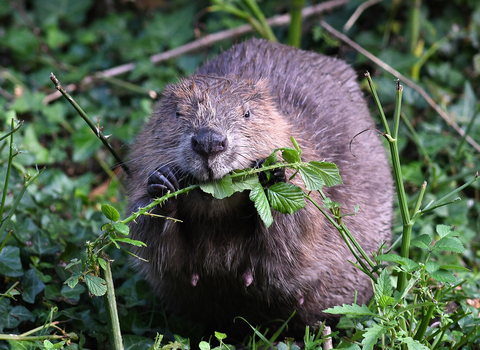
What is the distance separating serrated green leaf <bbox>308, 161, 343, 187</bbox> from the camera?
8.34 feet

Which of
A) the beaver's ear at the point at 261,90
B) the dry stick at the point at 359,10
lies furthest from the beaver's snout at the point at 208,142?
the dry stick at the point at 359,10

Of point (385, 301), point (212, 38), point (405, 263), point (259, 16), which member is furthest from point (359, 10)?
point (385, 301)

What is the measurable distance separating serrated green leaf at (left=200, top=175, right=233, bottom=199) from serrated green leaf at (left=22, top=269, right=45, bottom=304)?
1195mm

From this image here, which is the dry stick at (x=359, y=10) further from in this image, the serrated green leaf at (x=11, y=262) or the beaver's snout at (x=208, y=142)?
the serrated green leaf at (x=11, y=262)

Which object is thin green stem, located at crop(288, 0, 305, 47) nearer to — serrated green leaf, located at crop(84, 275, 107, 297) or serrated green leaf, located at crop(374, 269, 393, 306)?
serrated green leaf, located at crop(374, 269, 393, 306)

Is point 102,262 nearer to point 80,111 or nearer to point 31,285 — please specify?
point 80,111

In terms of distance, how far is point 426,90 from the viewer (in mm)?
5586

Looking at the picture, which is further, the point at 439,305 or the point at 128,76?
the point at 128,76

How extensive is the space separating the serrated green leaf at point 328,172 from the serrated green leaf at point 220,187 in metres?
0.37

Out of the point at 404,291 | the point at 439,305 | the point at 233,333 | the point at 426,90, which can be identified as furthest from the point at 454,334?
the point at 426,90

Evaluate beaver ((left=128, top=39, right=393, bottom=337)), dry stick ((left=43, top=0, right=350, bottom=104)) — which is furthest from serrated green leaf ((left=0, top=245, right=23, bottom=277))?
dry stick ((left=43, top=0, right=350, bottom=104))

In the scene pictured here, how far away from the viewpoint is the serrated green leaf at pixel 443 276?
236 cm

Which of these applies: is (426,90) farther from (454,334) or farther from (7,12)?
(7,12)

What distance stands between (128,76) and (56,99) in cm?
76
